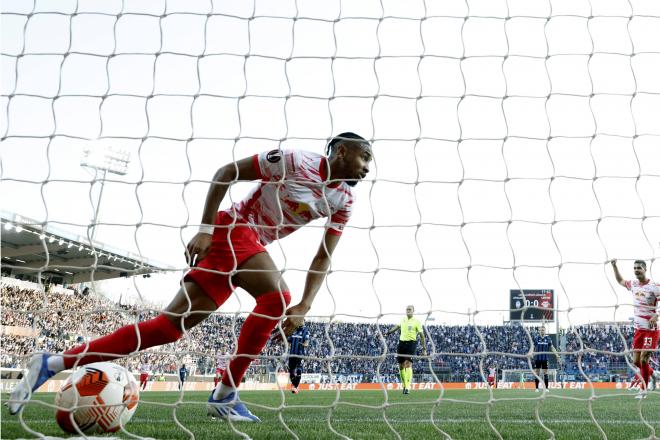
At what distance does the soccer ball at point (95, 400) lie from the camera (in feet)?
A: 11.6

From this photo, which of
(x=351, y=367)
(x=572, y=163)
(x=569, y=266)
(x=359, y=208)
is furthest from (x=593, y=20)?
(x=351, y=367)

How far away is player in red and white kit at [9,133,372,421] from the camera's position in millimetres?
3686

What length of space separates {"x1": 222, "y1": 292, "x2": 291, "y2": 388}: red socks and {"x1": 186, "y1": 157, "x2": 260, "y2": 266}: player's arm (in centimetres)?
47

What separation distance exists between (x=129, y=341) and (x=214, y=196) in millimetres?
942

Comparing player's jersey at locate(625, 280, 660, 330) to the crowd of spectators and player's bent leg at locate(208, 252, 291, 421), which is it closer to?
player's bent leg at locate(208, 252, 291, 421)

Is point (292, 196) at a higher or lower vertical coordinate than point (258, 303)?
higher

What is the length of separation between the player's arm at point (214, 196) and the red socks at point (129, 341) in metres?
0.41

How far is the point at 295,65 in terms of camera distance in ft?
13.2

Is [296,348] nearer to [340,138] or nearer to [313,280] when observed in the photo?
[313,280]

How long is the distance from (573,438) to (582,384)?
24.7 meters

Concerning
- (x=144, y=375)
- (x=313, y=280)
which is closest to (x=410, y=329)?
(x=144, y=375)

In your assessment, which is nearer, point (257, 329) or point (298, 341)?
point (257, 329)

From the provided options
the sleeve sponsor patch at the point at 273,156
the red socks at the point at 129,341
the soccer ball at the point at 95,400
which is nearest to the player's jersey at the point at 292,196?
the sleeve sponsor patch at the point at 273,156

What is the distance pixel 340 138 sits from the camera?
3656 mm
